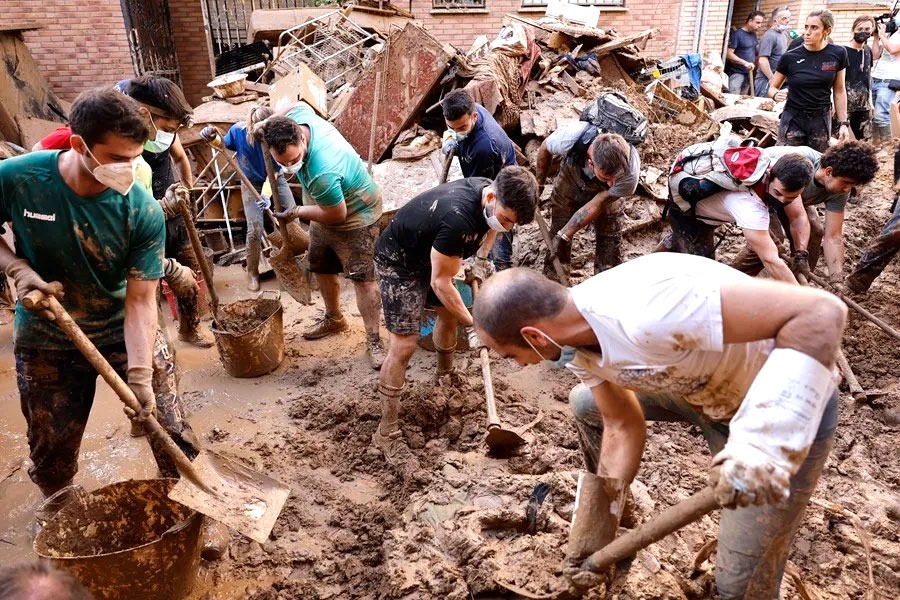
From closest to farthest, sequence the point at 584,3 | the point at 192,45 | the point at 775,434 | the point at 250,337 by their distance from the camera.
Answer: the point at 775,434, the point at 250,337, the point at 584,3, the point at 192,45

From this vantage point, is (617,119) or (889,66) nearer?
(617,119)

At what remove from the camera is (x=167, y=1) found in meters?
10.7

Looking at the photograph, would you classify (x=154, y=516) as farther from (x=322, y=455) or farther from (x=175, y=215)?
(x=175, y=215)

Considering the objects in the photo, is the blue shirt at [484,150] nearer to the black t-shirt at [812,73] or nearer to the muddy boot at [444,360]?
the muddy boot at [444,360]

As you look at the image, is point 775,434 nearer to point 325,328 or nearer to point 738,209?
point 738,209

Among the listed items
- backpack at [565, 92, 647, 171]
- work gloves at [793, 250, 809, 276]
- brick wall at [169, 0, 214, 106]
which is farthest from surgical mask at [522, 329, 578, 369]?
brick wall at [169, 0, 214, 106]

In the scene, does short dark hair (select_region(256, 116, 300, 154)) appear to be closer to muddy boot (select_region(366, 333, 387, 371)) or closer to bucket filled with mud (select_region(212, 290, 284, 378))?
bucket filled with mud (select_region(212, 290, 284, 378))

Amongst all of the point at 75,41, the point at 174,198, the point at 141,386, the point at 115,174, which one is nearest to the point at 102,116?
the point at 115,174

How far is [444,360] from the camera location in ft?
14.0

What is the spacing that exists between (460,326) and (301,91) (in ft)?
13.5

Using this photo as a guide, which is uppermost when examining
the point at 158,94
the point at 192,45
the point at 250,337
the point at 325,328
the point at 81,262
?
the point at 192,45

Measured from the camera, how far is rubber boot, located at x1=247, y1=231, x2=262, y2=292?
587 cm

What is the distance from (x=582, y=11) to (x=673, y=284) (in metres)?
8.22

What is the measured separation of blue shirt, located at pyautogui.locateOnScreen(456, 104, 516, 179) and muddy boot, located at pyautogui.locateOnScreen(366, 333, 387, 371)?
5.30ft
